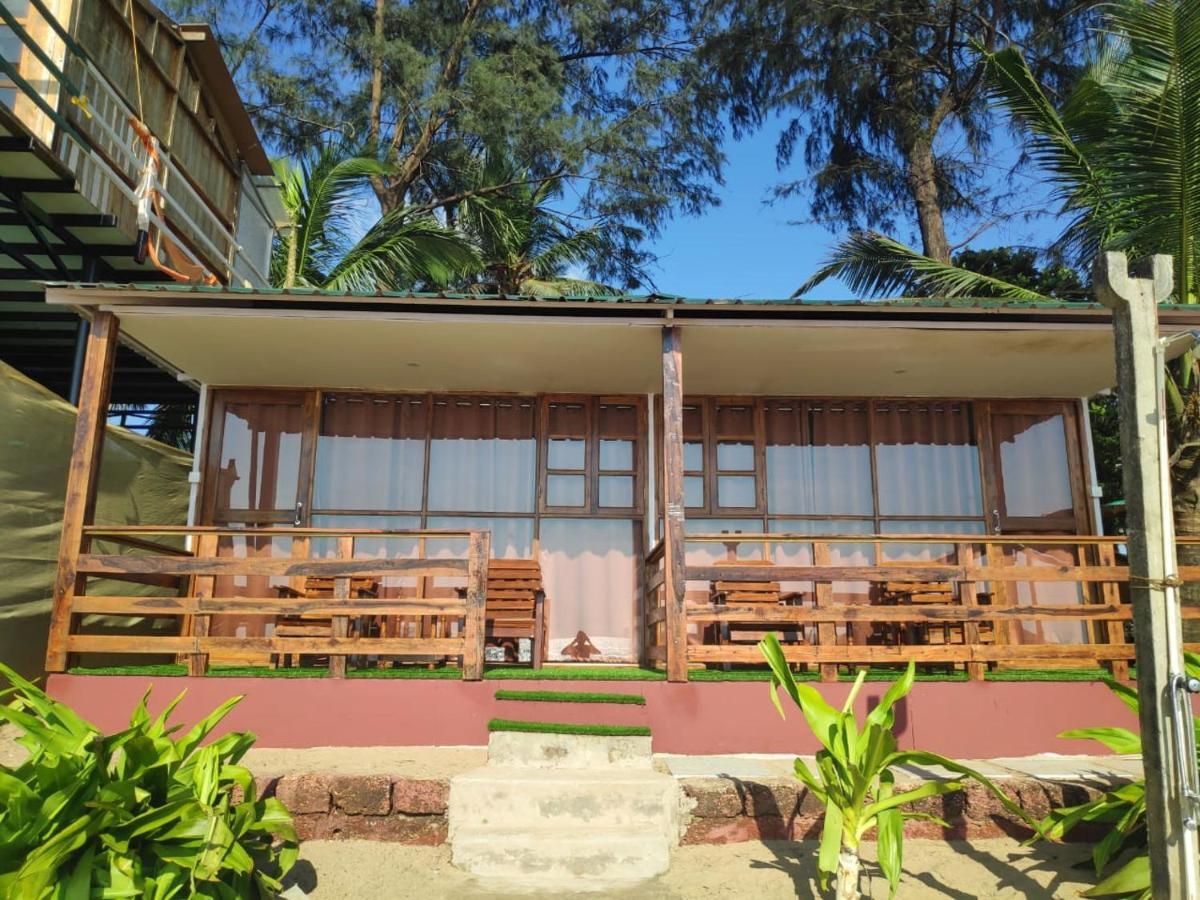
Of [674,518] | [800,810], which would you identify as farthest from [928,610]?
[800,810]

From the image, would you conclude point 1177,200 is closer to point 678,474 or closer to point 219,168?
point 678,474

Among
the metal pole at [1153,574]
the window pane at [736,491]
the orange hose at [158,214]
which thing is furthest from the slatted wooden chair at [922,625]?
the orange hose at [158,214]

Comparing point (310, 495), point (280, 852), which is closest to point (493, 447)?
point (310, 495)

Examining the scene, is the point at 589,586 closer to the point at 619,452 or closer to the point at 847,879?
the point at 619,452

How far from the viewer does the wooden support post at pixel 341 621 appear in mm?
6039

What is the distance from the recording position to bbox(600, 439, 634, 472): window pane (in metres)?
8.84

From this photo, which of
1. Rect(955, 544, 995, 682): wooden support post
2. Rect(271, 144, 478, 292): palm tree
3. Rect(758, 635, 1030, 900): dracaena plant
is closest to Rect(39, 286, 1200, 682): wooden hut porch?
Rect(955, 544, 995, 682): wooden support post

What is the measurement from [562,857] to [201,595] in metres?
3.62

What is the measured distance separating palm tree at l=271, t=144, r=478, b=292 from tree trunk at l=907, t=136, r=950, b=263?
25.6 feet

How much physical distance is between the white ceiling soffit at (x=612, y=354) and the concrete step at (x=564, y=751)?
3007 mm

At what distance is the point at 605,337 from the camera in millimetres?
7289

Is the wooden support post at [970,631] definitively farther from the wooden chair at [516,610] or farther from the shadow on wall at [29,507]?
the shadow on wall at [29,507]

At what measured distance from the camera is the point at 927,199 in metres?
16.2

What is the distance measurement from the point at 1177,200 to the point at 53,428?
31.4 ft
